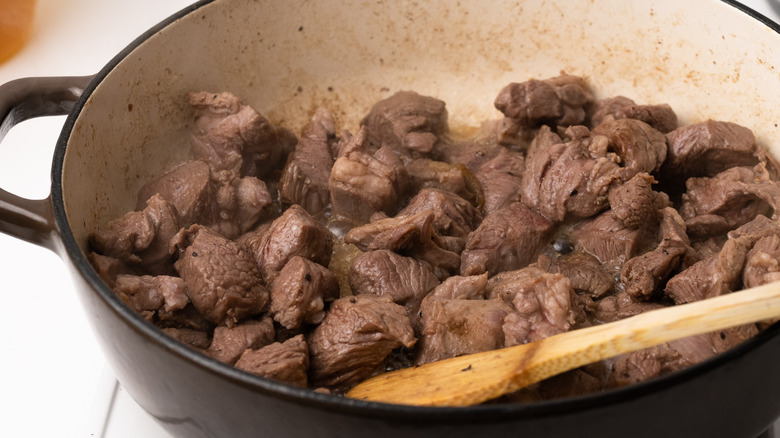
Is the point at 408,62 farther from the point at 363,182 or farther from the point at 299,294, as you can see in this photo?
the point at 299,294

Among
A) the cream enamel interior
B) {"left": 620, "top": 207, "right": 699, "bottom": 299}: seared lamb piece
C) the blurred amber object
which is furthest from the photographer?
the blurred amber object

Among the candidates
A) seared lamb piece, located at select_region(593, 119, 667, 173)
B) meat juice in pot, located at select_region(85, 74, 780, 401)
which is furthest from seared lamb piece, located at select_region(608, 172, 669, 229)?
seared lamb piece, located at select_region(593, 119, 667, 173)

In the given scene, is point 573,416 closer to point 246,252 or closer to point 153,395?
point 153,395

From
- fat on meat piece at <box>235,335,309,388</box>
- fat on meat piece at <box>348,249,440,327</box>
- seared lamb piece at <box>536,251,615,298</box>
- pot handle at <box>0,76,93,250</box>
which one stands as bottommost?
seared lamb piece at <box>536,251,615,298</box>

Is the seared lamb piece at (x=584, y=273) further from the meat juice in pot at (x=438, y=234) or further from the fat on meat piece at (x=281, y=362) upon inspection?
the fat on meat piece at (x=281, y=362)

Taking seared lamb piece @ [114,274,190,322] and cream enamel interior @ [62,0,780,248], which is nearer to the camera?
seared lamb piece @ [114,274,190,322]

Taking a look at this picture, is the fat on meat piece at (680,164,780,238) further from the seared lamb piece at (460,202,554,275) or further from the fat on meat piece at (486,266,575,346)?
the fat on meat piece at (486,266,575,346)

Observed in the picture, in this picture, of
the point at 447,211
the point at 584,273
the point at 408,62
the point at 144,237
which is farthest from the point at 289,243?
the point at 408,62
